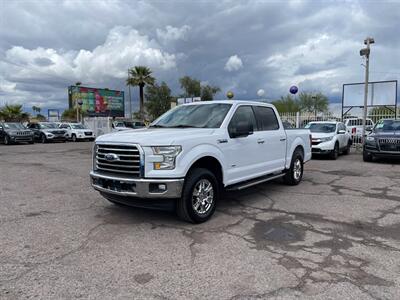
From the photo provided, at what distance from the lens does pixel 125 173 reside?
16.6ft

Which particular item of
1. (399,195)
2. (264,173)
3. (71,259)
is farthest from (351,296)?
(399,195)

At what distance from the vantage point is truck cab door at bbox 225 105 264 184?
584cm

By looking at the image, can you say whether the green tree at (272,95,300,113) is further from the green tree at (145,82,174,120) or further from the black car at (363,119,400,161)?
the black car at (363,119,400,161)

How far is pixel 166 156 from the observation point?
189 inches

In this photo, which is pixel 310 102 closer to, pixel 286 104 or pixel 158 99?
pixel 286 104

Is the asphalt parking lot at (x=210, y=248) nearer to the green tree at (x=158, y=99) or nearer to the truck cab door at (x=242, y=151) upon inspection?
the truck cab door at (x=242, y=151)

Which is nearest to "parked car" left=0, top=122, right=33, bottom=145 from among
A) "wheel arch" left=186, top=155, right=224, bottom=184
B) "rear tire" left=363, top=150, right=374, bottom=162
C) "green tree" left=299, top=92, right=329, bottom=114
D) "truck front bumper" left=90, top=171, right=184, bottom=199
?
"rear tire" left=363, top=150, right=374, bottom=162

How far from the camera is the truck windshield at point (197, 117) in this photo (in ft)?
19.7

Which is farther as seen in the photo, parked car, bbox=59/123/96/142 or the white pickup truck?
parked car, bbox=59/123/96/142

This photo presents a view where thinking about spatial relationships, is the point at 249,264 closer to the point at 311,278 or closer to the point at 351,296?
the point at 311,278

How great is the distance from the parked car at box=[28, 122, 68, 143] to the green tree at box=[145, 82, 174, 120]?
60.5 feet

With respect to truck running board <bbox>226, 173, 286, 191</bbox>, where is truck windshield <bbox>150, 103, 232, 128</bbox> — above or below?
above

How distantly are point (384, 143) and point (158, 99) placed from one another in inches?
1453

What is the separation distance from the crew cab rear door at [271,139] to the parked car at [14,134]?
22752 mm
